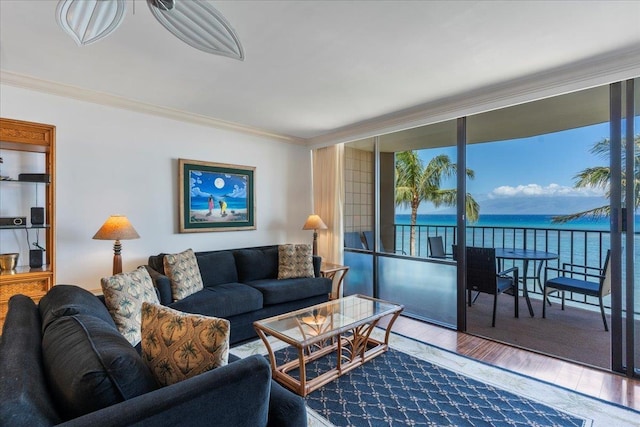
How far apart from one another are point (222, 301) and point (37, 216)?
70.6 inches

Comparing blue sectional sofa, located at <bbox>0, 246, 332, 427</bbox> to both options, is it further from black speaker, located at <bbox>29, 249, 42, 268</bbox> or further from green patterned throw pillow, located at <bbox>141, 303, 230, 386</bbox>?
black speaker, located at <bbox>29, 249, 42, 268</bbox>

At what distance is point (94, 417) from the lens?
0.86m

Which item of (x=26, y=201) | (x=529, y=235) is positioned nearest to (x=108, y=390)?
(x=26, y=201)

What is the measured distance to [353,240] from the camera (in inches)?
187

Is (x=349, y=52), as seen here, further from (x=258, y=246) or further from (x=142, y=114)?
(x=258, y=246)

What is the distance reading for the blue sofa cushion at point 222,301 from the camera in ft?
9.46

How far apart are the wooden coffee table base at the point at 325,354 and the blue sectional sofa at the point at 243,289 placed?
644 mm

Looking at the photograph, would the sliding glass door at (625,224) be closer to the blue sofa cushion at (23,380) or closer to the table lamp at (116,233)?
the blue sofa cushion at (23,380)

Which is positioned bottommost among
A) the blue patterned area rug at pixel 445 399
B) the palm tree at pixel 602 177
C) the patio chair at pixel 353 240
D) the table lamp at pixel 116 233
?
the blue patterned area rug at pixel 445 399

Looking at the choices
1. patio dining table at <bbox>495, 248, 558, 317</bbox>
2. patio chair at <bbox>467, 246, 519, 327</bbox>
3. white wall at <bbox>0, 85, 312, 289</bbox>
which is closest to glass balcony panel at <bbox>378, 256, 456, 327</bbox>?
patio chair at <bbox>467, 246, 519, 327</bbox>

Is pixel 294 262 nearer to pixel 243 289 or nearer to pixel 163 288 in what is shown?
pixel 243 289

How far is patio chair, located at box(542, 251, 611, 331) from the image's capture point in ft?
9.27

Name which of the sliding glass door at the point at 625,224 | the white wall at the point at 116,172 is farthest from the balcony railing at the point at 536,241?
the white wall at the point at 116,172

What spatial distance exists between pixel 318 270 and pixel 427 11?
3.06 m
